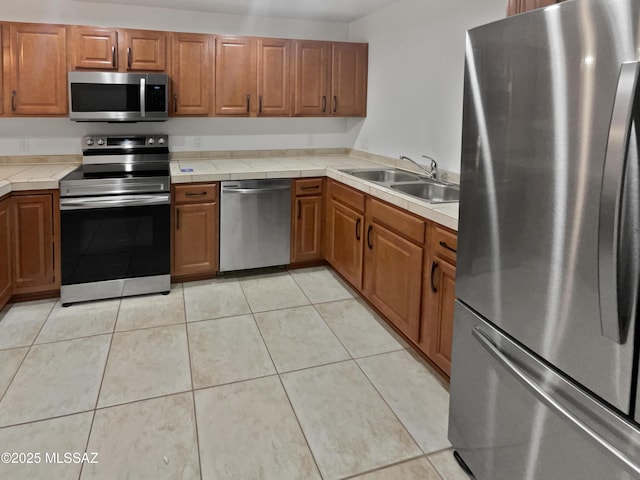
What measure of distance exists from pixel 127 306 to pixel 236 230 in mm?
982

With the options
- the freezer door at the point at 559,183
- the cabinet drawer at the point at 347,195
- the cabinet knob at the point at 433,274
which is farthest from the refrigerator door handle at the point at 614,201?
the cabinet drawer at the point at 347,195

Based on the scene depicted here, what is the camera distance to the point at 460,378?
1824 millimetres

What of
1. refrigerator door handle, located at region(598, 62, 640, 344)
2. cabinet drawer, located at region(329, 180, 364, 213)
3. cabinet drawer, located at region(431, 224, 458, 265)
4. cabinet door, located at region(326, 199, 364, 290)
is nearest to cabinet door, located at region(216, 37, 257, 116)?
cabinet drawer, located at region(329, 180, 364, 213)

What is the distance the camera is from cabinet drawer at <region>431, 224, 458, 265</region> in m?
2.27

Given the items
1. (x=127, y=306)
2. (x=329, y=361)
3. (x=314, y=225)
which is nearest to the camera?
(x=329, y=361)

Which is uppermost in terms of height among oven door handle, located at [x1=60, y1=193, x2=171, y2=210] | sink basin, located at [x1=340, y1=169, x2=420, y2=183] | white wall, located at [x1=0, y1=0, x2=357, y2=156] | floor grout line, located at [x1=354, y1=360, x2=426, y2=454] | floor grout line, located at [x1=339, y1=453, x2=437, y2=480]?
white wall, located at [x1=0, y1=0, x2=357, y2=156]

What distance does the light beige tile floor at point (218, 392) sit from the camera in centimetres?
192

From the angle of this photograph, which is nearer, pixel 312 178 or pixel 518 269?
pixel 518 269

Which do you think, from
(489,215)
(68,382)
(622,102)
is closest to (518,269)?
(489,215)

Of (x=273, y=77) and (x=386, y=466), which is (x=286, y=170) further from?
(x=386, y=466)

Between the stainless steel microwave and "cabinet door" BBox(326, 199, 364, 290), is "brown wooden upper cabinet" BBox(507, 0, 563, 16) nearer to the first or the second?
"cabinet door" BBox(326, 199, 364, 290)

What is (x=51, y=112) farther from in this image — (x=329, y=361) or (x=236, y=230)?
(x=329, y=361)

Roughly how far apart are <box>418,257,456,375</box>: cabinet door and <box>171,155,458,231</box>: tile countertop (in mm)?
345

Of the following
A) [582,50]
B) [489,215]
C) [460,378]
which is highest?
[582,50]
